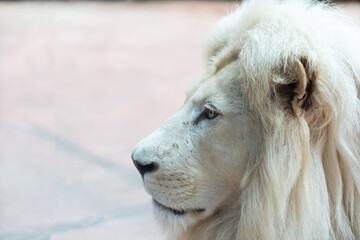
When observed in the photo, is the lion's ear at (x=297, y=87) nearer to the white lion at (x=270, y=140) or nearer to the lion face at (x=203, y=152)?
the white lion at (x=270, y=140)

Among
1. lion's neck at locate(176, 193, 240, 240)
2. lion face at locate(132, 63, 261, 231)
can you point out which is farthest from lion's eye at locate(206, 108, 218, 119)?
lion's neck at locate(176, 193, 240, 240)

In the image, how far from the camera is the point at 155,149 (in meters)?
1.59

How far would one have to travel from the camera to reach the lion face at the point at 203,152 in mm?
1547

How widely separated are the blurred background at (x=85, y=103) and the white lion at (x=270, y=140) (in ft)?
1.41

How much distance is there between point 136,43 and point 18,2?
216cm

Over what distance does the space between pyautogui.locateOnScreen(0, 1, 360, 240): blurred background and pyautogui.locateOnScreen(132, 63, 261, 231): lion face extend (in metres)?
0.54

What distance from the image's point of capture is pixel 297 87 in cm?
144

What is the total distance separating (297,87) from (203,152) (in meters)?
0.31

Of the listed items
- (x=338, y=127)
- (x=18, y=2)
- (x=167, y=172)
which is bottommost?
(x=18, y=2)

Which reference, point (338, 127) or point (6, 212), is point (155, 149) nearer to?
point (338, 127)

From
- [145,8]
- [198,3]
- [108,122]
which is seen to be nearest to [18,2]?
[145,8]

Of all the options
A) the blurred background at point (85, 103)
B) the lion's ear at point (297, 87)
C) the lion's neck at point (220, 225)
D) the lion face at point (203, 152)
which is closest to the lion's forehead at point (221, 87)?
the lion face at point (203, 152)

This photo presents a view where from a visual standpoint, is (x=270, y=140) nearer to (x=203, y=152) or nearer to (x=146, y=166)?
(x=203, y=152)

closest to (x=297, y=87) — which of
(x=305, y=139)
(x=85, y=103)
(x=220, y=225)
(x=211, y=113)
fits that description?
(x=305, y=139)
